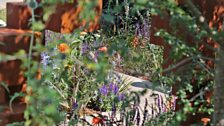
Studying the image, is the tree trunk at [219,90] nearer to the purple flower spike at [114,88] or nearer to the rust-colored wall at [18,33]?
the rust-colored wall at [18,33]

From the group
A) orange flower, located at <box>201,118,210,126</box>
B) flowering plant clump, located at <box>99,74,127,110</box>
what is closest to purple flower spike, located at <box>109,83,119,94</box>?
flowering plant clump, located at <box>99,74,127,110</box>

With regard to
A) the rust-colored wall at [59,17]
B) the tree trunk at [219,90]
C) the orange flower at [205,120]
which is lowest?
the orange flower at [205,120]

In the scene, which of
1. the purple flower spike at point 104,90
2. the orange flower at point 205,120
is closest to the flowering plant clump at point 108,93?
the purple flower spike at point 104,90

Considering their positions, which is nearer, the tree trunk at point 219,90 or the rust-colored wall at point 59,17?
the tree trunk at point 219,90

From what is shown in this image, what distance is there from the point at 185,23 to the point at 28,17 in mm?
892

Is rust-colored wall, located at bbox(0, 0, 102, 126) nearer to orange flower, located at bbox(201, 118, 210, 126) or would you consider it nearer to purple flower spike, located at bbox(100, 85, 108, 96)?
orange flower, located at bbox(201, 118, 210, 126)

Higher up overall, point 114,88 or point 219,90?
point 219,90

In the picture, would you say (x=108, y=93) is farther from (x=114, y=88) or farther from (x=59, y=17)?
(x=59, y=17)

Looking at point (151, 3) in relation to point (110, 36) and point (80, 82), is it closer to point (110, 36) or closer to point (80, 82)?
point (80, 82)

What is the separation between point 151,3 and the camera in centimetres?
191

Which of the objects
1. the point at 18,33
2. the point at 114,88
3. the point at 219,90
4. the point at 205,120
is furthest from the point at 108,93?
the point at 219,90

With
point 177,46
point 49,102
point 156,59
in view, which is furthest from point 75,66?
point 49,102

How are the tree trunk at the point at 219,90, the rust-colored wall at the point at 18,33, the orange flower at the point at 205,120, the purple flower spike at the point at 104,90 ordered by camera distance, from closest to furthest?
1. the tree trunk at the point at 219,90
2. the rust-colored wall at the point at 18,33
3. the orange flower at the point at 205,120
4. the purple flower spike at the point at 104,90

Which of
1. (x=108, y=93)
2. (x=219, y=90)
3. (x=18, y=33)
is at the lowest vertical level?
(x=108, y=93)
